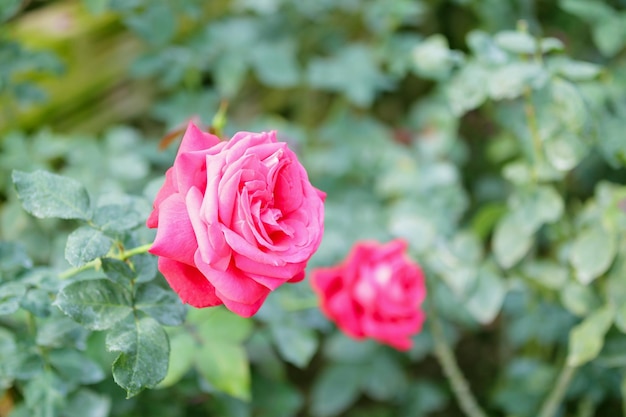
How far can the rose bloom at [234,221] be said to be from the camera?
2.21ft

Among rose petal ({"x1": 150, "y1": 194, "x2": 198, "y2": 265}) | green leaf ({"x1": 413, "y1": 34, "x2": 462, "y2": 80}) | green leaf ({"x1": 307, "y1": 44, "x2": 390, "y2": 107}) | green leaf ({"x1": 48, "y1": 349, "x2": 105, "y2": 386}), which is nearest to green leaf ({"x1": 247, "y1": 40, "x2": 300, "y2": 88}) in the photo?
green leaf ({"x1": 307, "y1": 44, "x2": 390, "y2": 107})

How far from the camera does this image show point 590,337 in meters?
1.16

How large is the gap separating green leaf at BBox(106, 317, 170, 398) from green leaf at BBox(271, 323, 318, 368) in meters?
0.51

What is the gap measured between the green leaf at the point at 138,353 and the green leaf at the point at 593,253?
0.77m

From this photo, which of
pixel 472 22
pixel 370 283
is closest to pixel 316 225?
pixel 370 283

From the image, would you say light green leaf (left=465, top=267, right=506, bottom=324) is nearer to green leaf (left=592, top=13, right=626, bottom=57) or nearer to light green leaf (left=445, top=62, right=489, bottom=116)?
light green leaf (left=445, top=62, right=489, bottom=116)

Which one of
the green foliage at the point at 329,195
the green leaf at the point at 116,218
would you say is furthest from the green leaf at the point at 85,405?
the green leaf at the point at 116,218

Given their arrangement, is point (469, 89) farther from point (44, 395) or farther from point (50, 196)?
point (44, 395)

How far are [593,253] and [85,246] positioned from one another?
881 millimetres

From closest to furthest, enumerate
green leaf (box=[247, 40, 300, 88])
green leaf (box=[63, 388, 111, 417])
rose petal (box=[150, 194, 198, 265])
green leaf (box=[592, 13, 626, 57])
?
rose petal (box=[150, 194, 198, 265]) < green leaf (box=[63, 388, 111, 417]) < green leaf (box=[592, 13, 626, 57]) < green leaf (box=[247, 40, 300, 88])

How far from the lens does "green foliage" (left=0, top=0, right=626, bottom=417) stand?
2.97 feet

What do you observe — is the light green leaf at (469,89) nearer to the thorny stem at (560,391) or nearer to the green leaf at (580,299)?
the green leaf at (580,299)

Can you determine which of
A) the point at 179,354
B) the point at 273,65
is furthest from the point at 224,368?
the point at 273,65

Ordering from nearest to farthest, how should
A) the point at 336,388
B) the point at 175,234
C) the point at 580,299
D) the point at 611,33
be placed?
the point at 175,234
the point at 580,299
the point at 611,33
the point at 336,388
